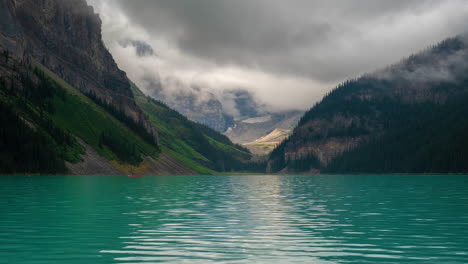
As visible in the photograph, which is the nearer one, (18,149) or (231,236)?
(231,236)

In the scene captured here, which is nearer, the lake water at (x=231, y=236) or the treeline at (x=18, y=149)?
the lake water at (x=231, y=236)

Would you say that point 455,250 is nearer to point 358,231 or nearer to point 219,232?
point 358,231

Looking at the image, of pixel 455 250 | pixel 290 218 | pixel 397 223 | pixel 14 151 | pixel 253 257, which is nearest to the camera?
pixel 253 257

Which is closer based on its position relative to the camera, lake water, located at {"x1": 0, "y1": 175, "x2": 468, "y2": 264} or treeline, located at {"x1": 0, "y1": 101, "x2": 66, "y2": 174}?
lake water, located at {"x1": 0, "y1": 175, "x2": 468, "y2": 264}

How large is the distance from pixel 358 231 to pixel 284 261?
45.2ft

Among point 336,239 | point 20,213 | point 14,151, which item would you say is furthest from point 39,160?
point 336,239

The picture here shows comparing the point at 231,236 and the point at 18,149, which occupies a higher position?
the point at 18,149

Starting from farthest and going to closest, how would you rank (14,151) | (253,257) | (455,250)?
(14,151), (455,250), (253,257)

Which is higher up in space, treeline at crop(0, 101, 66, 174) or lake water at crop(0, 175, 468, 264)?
treeline at crop(0, 101, 66, 174)

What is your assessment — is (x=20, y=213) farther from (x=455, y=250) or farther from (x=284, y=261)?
(x=455, y=250)

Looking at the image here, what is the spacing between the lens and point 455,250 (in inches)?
1045

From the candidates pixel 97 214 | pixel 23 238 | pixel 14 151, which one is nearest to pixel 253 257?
pixel 23 238

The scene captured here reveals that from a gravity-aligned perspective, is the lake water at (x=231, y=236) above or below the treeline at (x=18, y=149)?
below

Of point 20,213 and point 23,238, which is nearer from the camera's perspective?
point 23,238
